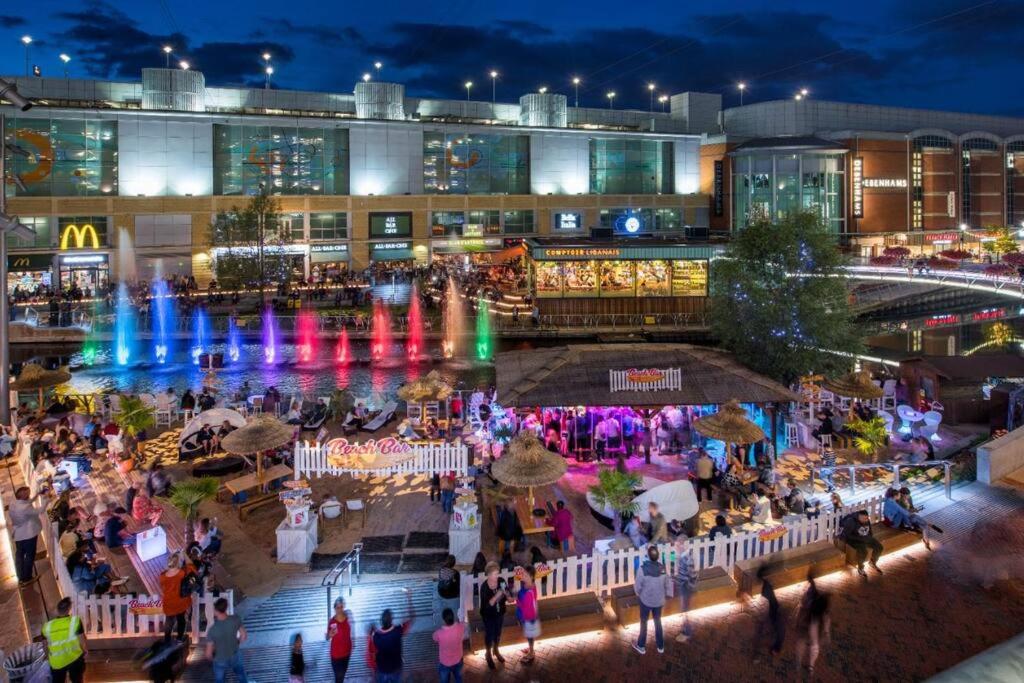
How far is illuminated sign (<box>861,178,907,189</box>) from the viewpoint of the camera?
62625 millimetres

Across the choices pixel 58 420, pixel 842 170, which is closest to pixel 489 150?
pixel 842 170

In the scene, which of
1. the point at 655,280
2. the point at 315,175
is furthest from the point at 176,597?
the point at 315,175

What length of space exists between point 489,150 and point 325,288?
20276mm

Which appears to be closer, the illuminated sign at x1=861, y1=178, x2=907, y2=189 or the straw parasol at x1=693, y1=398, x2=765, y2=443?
the straw parasol at x1=693, y1=398, x2=765, y2=443

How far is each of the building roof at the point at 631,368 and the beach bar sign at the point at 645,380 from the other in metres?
0.09

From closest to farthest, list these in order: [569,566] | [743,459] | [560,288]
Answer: [569,566] → [743,459] → [560,288]

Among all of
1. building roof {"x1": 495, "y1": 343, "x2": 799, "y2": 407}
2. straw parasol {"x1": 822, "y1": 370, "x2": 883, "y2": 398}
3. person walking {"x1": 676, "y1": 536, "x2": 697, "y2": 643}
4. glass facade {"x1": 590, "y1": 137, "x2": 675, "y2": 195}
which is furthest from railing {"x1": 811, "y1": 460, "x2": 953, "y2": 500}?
glass facade {"x1": 590, "y1": 137, "x2": 675, "y2": 195}

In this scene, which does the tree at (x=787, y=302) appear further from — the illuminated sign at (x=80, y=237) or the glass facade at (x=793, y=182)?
the illuminated sign at (x=80, y=237)

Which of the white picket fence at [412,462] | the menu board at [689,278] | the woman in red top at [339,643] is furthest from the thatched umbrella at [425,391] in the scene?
the menu board at [689,278]

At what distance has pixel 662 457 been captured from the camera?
55.4 feet

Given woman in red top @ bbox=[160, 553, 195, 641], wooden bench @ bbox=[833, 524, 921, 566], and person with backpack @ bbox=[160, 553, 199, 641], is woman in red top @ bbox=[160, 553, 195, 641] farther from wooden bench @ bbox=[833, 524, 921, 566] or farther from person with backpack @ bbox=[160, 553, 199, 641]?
wooden bench @ bbox=[833, 524, 921, 566]

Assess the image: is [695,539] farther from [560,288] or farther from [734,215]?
[734,215]

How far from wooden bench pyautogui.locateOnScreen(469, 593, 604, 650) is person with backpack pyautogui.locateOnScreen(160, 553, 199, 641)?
11.3 feet

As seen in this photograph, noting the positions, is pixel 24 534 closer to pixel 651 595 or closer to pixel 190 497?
pixel 190 497
